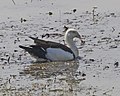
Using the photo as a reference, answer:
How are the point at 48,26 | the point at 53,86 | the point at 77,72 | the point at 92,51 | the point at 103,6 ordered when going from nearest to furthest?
the point at 53,86 → the point at 77,72 → the point at 92,51 → the point at 48,26 → the point at 103,6

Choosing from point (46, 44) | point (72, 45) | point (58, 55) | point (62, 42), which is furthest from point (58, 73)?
point (62, 42)

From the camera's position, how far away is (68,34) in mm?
14008

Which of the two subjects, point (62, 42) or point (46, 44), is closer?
point (46, 44)

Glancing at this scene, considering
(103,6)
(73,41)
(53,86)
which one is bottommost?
(53,86)

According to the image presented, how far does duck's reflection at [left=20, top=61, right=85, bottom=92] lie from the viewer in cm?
1034

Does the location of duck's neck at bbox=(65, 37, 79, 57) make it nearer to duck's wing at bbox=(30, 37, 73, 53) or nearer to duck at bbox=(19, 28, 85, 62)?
duck at bbox=(19, 28, 85, 62)

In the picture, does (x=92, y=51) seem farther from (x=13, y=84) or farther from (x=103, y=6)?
(x=103, y=6)

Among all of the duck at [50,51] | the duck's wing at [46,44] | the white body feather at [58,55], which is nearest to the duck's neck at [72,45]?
the duck at [50,51]

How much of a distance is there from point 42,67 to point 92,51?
1.48 meters

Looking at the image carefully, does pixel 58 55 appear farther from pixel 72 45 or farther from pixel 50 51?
A: pixel 72 45

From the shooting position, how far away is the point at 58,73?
11430 mm

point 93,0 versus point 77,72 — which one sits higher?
point 93,0

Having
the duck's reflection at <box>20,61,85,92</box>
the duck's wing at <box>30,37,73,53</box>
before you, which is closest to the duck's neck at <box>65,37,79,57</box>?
the duck's wing at <box>30,37,73,53</box>

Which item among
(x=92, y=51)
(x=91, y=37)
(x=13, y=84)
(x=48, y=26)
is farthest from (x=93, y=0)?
(x=13, y=84)
